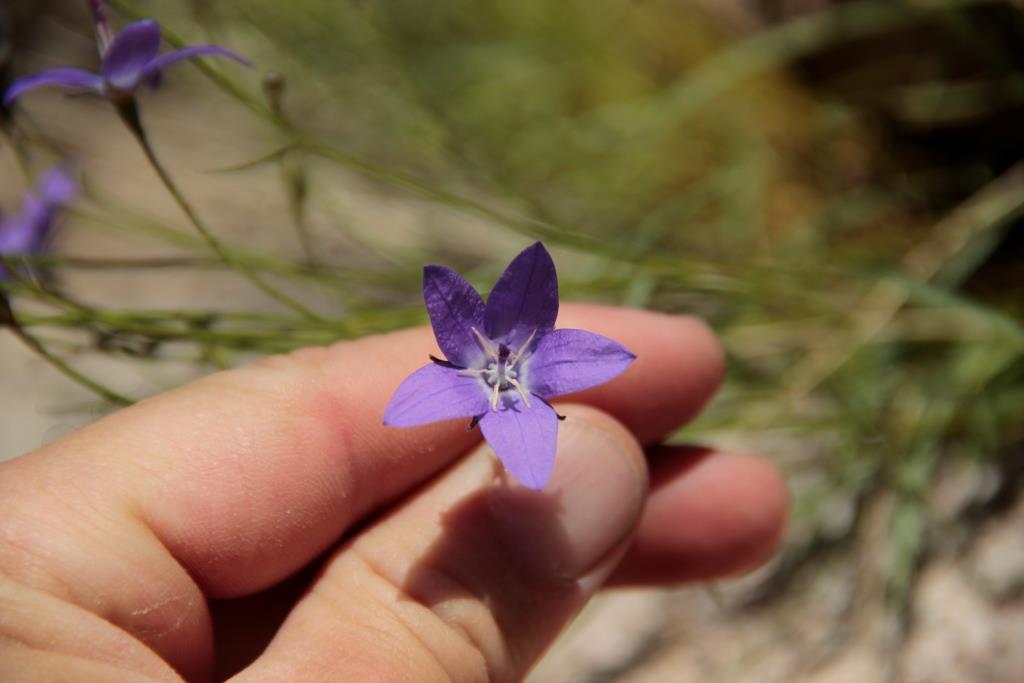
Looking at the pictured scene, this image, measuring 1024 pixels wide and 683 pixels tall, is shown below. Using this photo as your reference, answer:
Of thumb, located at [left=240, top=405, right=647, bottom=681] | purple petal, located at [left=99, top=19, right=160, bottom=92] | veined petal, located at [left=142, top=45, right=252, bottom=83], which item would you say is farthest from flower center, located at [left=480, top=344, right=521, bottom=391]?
purple petal, located at [left=99, top=19, right=160, bottom=92]

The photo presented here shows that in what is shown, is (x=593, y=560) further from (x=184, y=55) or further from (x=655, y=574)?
(x=184, y=55)

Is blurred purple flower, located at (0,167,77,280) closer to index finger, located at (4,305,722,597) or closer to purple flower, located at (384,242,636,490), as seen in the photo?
index finger, located at (4,305,722,597)

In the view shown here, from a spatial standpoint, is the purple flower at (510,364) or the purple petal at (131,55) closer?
the purple flower at (510,364)

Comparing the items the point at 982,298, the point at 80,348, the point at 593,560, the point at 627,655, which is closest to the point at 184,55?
the point at 80,348

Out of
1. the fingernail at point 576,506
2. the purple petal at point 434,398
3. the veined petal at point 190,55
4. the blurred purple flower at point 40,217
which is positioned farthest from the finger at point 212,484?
the blurred purple flower at point 40,217

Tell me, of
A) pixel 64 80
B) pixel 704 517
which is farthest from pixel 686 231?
pixel 64 80

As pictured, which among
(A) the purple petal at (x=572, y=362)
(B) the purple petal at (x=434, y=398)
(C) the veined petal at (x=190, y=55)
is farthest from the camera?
(C) the veined petal at (x=190, y=55)

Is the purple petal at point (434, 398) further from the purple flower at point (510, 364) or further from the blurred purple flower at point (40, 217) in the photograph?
→ the blurred purple flower at point (40, 217)
